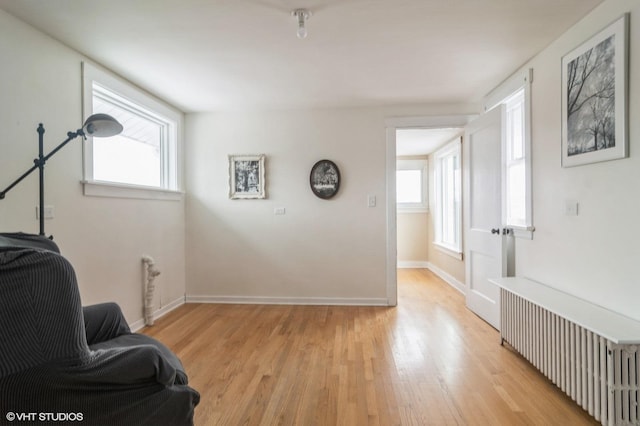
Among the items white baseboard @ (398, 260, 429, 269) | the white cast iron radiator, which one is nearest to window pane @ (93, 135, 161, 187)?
the white cast iron radiator

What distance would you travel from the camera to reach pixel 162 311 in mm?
3676

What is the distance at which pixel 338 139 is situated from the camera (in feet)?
13.2

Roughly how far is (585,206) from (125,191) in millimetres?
3613

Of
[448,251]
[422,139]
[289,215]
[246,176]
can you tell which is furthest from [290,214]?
[448,251]

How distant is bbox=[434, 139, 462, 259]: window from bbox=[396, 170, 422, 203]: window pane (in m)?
0.53

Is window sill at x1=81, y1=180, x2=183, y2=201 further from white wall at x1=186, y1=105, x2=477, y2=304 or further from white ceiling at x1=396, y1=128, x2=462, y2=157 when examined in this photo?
white ceiling at x1=396, y1=128, x2=462, y2=157

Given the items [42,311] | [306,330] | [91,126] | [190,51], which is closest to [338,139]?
[190,51]

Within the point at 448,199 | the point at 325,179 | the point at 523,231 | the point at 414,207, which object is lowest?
the point at 523,231

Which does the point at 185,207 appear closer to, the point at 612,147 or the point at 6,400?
the point at 6,400

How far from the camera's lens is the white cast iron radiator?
161 centimetres

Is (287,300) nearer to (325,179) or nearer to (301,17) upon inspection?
(325,179)

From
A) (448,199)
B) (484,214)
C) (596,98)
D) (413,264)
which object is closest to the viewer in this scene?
A: (596,98)

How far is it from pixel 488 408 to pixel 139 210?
10.7 ft

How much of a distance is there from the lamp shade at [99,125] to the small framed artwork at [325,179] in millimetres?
2268
